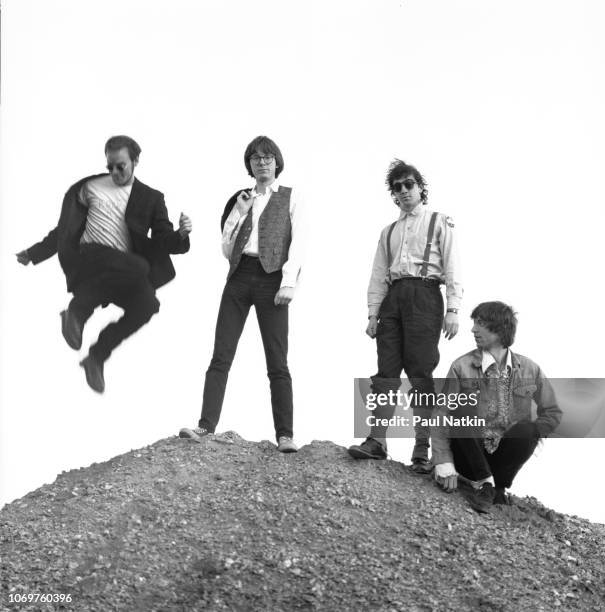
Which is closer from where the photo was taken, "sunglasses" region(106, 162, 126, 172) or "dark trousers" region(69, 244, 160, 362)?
"dark trousers" region(69, 244, 160, 362)

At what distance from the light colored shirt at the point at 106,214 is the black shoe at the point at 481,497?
3373 millimetres

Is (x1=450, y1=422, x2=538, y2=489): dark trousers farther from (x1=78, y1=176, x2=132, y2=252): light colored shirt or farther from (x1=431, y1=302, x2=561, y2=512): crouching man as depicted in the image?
(x1=78, y1=176, x2=132, y2=252): light colored shirt

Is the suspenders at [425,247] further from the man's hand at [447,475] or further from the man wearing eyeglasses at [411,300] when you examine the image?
the man's hand at [447,475]

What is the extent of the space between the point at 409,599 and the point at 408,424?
1.52m

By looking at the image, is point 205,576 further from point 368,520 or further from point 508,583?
point 508,583

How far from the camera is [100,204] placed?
788 centimetres

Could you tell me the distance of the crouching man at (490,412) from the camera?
7133mm

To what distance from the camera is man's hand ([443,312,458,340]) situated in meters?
7.25

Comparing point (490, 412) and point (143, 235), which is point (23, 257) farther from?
point (490, 412)

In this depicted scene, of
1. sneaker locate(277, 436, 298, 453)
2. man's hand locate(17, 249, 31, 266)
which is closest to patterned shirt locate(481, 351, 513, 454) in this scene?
sneaker locate(277, 436, 298, 453)

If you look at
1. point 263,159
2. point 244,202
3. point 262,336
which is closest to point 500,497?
point 262,336

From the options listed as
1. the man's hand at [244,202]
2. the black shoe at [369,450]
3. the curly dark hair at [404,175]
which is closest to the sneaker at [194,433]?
the black shoe at [369,450]

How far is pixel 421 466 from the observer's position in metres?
7.56

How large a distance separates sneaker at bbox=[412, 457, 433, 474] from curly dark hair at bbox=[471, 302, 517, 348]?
1127mm
